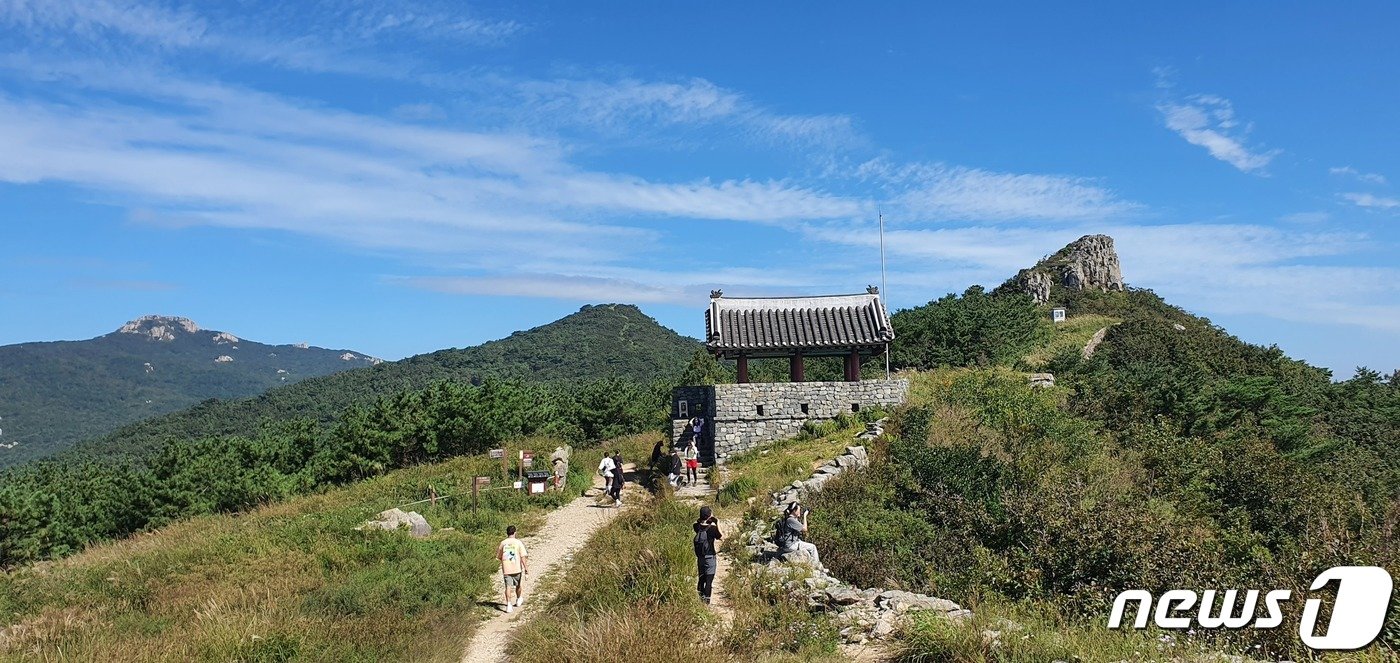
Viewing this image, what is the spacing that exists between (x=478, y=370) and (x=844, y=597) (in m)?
132

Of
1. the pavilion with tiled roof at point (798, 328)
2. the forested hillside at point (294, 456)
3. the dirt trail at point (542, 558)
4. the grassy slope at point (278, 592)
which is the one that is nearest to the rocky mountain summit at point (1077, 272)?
the forested hillside at point (294, 456)

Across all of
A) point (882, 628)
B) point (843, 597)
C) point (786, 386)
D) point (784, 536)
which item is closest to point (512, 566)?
point (784, 536)

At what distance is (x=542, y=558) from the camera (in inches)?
619

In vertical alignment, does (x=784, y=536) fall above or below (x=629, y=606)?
above

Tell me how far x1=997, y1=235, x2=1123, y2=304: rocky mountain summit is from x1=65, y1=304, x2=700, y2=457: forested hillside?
47.7m

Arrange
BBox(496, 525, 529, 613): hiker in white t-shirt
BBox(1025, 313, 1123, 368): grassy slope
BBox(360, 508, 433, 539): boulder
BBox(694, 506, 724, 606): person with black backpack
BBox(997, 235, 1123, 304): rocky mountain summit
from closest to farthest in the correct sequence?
1. BBox(694, 506, 724, 606): person with black backpack
2. BBox(496, 525, 529, 613): hiker in white t-shirt
3. BBox(360, 508, 433, 539): boulder
4. BBox(1025, 313, 1123, 368): grassy slope
5. BBox(997, 235, 1123, 304): rocky mountain summit

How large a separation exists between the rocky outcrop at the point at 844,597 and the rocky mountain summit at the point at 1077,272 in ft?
247

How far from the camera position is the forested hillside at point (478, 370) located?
366 ft

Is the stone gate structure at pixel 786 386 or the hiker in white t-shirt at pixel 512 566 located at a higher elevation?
the stone gate structure at pixel 786 386

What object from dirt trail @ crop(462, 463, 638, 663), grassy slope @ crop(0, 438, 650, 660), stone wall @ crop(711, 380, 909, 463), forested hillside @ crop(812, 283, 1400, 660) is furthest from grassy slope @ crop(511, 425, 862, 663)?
stone wall @ crop(711, 380, 909, 463)

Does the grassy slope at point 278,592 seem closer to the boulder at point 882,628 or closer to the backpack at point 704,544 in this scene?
the backpack at point 704,544

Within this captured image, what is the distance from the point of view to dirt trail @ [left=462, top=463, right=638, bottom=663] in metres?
10.7

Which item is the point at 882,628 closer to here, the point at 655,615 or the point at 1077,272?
the point at 655,615

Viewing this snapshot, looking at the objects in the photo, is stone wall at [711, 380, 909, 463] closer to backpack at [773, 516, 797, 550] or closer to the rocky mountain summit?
backpack at [773, 516, 797, 550]
